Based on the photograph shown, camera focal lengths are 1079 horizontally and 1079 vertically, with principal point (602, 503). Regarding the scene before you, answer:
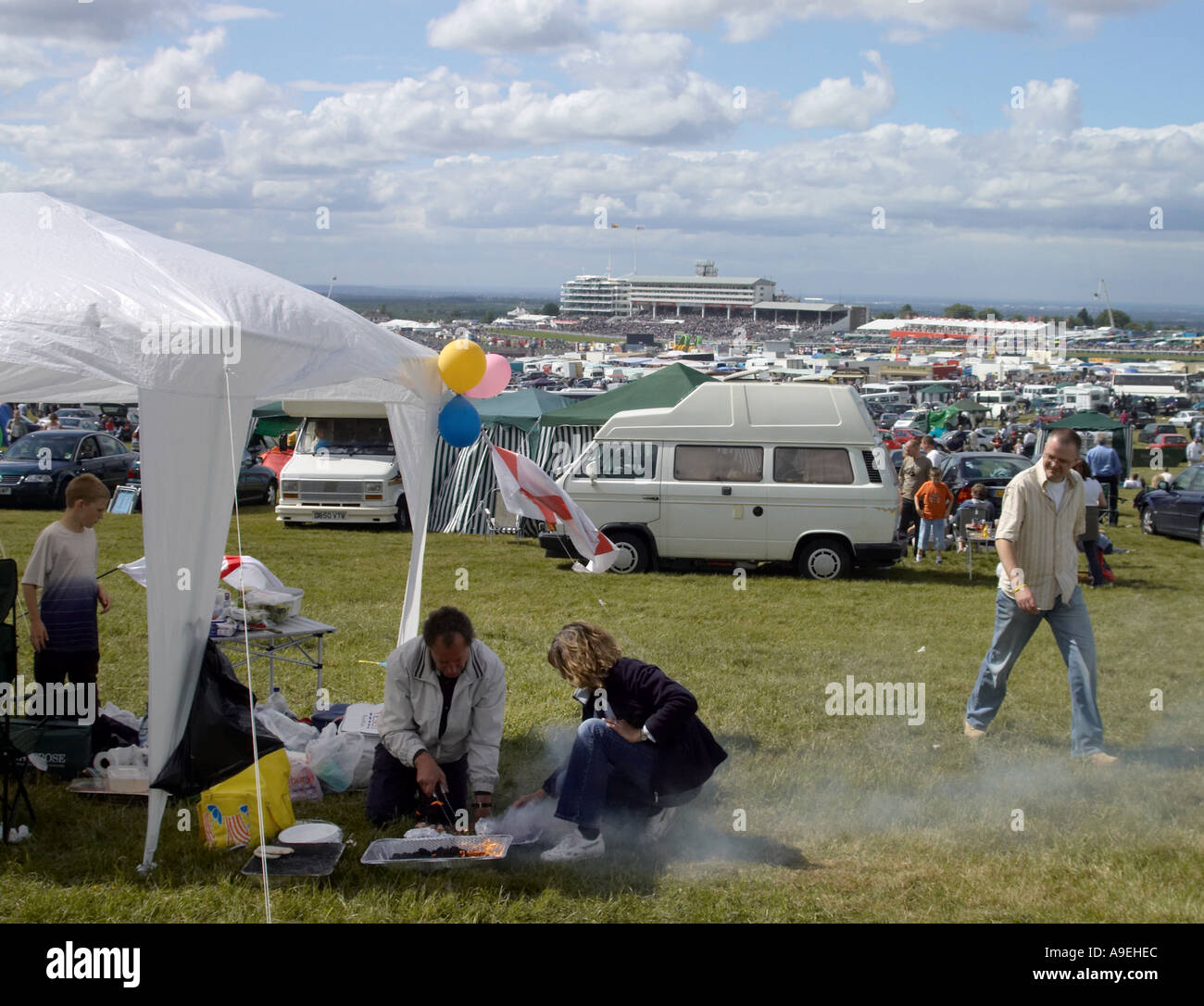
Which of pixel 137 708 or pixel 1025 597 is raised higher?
pixel 1025 597

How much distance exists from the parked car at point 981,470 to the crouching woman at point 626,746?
48.5 feet

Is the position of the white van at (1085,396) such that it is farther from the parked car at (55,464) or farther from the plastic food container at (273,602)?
the plastic food container at (273,602)

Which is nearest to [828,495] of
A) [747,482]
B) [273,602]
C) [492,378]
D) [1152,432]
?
[747,482]

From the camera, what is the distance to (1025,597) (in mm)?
6223

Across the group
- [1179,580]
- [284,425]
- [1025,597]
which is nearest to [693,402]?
[1179,580]

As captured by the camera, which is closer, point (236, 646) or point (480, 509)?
point (236, 646)

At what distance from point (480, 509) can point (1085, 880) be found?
14.2m

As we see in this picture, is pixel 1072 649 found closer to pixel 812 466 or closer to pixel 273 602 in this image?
pixel 273 602

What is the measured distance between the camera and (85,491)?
625 centimetres

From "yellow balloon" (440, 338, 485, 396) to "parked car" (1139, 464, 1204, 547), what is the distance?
15878 mm

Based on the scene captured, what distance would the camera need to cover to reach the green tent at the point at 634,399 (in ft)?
54.9

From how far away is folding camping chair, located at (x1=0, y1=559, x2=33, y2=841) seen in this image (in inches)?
208
